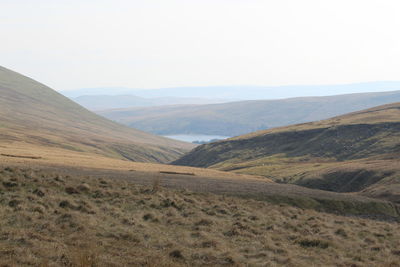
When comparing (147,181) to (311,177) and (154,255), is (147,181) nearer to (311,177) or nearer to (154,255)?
(154,255)

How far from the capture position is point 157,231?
23766 millimetres

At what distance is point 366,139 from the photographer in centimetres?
13475

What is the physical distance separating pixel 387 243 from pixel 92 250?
58.9ft

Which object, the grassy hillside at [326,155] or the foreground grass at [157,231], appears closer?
the foreground grass at [157,231]

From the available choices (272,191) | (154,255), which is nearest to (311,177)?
(272,191)

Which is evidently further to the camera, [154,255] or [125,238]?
[125,238]

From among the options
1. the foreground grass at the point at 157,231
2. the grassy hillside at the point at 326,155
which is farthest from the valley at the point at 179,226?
the grassy hillside at the point at 326,155

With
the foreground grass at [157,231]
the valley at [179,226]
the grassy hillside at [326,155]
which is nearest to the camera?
the foreground grass at [157,231]

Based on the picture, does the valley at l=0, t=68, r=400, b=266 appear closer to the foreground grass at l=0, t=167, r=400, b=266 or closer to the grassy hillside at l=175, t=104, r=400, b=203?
the foreground grass at l=0, t=167, r=400, b=266

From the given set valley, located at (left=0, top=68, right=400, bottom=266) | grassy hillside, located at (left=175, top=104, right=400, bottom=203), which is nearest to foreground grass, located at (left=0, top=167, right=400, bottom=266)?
valley, located at (left=0, top=68, right=400, bottom=266)

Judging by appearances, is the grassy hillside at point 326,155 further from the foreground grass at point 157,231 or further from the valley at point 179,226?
the foreground grass at point 157,231

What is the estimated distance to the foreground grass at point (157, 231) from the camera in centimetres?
1867

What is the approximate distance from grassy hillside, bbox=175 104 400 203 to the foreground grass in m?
30.6

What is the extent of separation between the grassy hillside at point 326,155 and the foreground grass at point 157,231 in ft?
100
